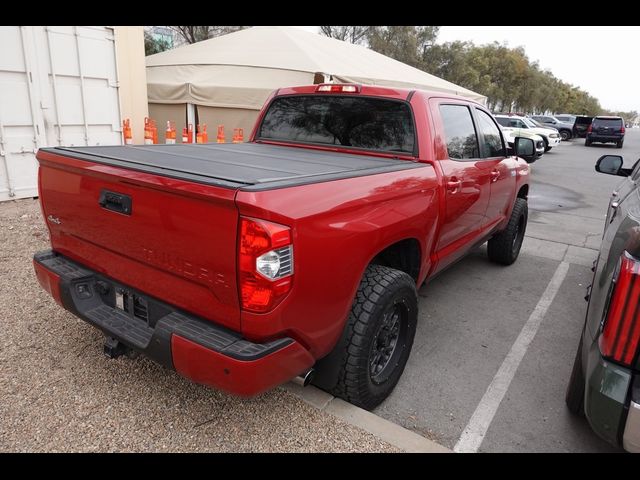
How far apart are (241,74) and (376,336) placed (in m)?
11.0

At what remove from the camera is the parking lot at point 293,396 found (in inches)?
95.5

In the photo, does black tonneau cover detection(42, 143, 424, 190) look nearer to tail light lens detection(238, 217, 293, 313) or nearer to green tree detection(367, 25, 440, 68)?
tail light lens detection(238, 217, 293, 313)

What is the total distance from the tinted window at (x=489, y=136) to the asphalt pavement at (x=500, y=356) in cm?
145

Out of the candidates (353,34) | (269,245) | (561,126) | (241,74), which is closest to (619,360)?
(269,245)

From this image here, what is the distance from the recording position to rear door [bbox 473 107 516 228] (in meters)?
4.31

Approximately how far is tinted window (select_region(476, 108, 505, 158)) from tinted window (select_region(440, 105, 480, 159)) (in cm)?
23

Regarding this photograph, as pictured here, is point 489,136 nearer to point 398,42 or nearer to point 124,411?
point 124,411

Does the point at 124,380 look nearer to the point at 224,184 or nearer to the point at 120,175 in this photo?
the point at 120,175

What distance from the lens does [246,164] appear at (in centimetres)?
275

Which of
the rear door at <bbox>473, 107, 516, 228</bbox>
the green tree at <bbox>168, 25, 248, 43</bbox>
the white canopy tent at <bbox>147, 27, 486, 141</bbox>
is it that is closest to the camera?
the rear door at <bbox>473, 107, 516, 228</bbox>

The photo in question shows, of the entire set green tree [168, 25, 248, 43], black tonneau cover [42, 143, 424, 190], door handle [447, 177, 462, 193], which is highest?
green tree [168, 25, 248, 43]

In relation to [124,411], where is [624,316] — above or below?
above

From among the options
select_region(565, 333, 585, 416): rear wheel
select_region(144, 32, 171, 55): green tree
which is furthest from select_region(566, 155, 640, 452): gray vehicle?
select_region(144, 32, 171, 55): green tree

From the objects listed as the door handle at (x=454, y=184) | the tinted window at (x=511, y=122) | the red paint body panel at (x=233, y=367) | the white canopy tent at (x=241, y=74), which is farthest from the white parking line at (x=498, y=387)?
the tinted window at (x=511, y=122)
